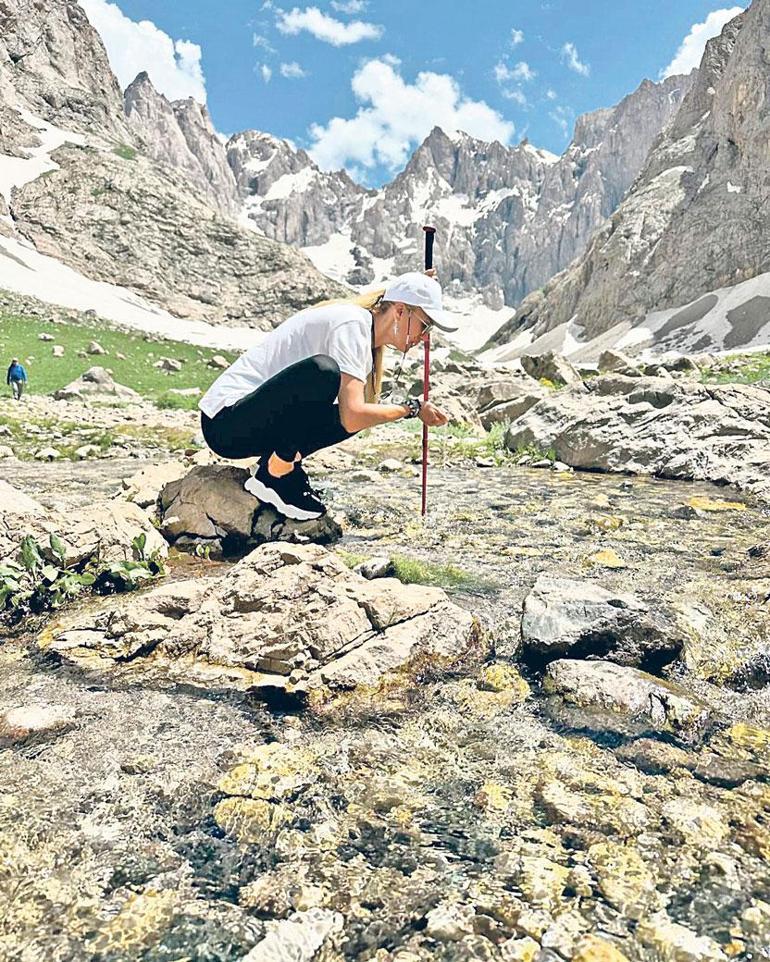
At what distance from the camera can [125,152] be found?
104 meters

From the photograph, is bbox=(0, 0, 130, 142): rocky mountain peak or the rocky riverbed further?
bbox=(0, 0, 130, 142): rocky mountain peak

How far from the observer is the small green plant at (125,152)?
102088mm

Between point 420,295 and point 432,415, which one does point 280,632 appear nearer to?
point 432,415

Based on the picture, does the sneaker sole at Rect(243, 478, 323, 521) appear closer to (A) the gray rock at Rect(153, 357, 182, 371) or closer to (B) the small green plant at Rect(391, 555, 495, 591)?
(B) the small green plant at Rect(391, 555, 495, 591)

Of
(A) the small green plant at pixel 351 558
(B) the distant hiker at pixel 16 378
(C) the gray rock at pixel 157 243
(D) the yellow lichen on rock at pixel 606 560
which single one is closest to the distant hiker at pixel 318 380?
(A) the small green plant at pixel 351 558

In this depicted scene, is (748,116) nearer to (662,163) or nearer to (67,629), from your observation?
(662,163)

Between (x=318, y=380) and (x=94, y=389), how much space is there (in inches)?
831

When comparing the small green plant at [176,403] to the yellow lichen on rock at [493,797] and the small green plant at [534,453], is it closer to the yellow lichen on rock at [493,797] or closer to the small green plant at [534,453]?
the small green plant at [534,453]

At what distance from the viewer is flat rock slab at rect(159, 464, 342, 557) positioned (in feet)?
20.9

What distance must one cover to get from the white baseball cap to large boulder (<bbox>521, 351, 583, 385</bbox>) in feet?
74.5

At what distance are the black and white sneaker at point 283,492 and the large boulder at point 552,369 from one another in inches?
894

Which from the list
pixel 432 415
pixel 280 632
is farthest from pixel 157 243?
pixel 280 632

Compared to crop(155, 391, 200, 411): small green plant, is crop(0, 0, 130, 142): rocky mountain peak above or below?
above

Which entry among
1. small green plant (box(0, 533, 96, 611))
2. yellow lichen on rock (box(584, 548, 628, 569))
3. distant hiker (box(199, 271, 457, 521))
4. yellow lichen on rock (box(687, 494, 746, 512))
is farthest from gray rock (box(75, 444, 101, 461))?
yellow lichen on rock (box(687, 494, 746, 512))
